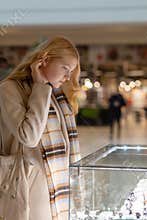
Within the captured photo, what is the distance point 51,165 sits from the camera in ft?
5.02

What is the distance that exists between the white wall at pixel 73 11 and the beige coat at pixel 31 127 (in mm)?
308

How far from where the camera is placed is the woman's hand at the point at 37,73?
1523 mm

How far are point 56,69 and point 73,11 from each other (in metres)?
0.27

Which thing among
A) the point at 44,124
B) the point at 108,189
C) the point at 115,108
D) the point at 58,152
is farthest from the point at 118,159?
the point at 115,108

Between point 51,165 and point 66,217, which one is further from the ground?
point 51,165

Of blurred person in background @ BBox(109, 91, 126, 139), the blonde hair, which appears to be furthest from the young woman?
blurred person in background @ BBox(109, 91, 126, 139)

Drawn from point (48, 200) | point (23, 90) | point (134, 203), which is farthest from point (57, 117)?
point (134, 203)

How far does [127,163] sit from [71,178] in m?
Result: 0.22

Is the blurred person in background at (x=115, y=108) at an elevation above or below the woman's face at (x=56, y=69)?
below

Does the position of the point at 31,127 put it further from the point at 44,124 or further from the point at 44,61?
the point at 44,61

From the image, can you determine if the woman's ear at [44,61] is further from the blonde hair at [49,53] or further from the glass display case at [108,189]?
the glass display case at [108,189]

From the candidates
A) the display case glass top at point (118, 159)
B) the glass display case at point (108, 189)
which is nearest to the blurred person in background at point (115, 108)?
the display case glass top at point (118, 159)

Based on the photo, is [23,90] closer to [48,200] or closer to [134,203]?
[48,200]

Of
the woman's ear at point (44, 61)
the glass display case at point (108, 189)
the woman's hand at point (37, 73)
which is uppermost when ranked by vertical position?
the woman's ear at point (44, 61)
